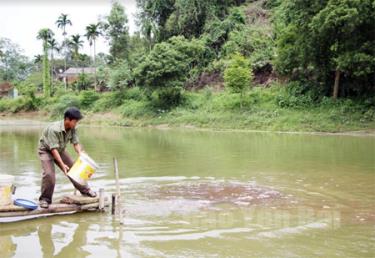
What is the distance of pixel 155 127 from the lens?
3562cm

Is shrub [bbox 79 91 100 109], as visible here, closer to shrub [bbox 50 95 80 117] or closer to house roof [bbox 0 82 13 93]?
shrub [bbox 50 95 80 117]

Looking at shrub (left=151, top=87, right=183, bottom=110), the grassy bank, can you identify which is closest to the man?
the grassy bank

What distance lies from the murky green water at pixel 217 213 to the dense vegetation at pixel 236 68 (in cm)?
1288

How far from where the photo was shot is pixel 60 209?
296 inches

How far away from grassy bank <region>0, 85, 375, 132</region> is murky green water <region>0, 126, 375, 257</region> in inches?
514

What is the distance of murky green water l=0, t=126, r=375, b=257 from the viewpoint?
6133mm

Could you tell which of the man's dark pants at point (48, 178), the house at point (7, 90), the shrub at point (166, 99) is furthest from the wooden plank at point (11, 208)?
the house at point (7, 90)

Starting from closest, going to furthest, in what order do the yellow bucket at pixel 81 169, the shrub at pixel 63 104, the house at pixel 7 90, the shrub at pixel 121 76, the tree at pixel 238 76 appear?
the yellow bucket at pixel 81 169, the tree at pixel 238 76, the shrub at pixel 121 76, the shrub at pixel 63 104, the house at pixel 7 90

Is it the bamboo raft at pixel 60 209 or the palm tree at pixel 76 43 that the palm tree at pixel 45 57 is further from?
the bamboo raft at pixel 60 209

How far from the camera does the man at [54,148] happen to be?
7586 millimetres

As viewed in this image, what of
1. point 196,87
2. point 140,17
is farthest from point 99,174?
point 140,17

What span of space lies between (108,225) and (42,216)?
1.11 metres

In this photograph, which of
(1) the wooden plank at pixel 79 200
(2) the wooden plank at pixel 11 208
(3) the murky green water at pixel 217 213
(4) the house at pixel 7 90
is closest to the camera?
(3) the murky green water at pixel 217 213

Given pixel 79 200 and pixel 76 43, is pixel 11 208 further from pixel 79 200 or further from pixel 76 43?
pixel 76 43
